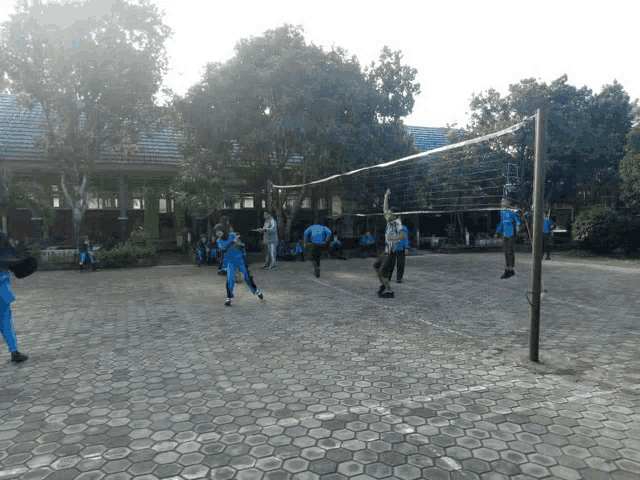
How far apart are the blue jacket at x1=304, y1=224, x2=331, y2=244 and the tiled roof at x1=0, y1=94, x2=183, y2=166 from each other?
9560mm

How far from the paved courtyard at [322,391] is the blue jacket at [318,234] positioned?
3.57m

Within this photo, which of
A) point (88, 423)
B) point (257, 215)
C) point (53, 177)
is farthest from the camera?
point (257, 215)

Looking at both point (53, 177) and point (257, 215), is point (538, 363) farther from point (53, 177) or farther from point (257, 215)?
point (53, 177)

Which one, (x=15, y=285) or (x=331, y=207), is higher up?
(x=331, y=207)

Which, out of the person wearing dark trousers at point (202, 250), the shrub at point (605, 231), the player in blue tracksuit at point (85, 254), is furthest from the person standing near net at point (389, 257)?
the shrub at point (605, 231)

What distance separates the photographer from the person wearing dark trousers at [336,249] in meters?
19.3

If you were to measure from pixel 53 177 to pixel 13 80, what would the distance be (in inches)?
264

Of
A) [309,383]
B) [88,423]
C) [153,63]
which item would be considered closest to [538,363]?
[309,383]

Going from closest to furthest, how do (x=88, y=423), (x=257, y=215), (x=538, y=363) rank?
(x=88, y=423) → (x=538, y=363) → (x=257, y=215)

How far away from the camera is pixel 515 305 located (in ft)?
30.0

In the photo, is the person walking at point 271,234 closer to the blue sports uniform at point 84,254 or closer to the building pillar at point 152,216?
the blue sports uniform at point 84,254

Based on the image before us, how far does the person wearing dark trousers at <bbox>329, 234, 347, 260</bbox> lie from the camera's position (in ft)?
63.5

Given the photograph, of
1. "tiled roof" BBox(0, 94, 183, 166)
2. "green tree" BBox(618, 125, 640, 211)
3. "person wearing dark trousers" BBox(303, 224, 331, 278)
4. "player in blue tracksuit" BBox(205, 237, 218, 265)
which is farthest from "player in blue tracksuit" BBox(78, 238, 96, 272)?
"green tree" BBox(618, 125, 640, 211)

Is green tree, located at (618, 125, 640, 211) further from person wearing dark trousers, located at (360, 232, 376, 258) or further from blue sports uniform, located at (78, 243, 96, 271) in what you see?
blue sports uniform, located at (78, 243, 96, 271)
